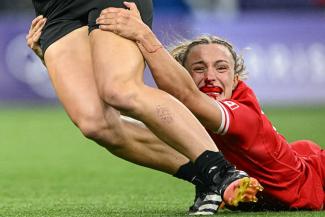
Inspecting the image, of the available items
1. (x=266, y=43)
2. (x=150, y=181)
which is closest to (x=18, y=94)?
(x=266, y=43)

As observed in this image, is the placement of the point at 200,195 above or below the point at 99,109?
below

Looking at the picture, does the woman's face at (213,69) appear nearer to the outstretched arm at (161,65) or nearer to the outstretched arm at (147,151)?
the outstretched arm at (161,65)

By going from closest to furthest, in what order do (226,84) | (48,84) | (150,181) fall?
1. (226,84)
2. (150,181)
3. (48,84)

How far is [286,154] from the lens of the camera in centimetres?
526

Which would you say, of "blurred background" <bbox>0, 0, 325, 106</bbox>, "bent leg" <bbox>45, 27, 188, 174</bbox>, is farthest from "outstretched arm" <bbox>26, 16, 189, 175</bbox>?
"blurred background" <bbox>0, 0, 325, 106</bbox>

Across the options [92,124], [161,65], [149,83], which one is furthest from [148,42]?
[149,83]

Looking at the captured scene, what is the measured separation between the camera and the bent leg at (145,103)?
4680mm

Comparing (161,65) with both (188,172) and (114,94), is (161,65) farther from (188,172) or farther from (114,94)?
(188,172)

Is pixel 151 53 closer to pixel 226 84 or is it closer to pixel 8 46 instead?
pixel 226 84

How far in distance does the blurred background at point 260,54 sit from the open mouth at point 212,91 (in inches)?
371

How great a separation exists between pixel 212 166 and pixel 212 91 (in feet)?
2.32

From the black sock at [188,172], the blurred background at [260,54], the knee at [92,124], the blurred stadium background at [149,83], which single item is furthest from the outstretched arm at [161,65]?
the blurred background at [260,54]

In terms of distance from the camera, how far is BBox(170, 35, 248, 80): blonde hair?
541 cm

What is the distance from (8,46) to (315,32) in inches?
196
